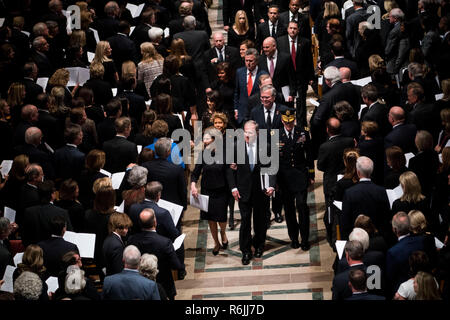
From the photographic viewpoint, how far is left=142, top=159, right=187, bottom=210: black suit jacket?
32.4 feet

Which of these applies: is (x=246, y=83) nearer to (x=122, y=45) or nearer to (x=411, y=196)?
(x=122, y=45)

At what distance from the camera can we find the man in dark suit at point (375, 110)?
10656 millimetres

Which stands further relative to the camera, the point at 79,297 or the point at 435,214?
the point at 435,214

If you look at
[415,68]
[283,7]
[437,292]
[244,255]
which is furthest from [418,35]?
[437,292]

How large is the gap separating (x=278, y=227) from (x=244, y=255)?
1037mm

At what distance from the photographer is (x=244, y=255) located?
10539 mm

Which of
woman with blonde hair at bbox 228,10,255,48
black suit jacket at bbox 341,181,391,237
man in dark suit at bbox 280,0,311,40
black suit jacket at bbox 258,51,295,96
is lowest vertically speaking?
black suit jacket at bbox 341,181,391,237

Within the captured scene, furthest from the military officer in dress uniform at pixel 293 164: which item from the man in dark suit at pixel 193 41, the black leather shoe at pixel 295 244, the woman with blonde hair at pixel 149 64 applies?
the man in dark suit at pixel 193 41

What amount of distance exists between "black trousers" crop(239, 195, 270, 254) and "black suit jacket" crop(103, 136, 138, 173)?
5.00 feet

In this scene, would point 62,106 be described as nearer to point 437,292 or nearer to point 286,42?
point 286,42

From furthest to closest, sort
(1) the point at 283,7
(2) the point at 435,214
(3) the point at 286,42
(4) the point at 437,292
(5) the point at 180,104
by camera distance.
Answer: (1) the point at 283,7, (3) the point at 286,42, (5) the point at 180,104, (2) the point at 435,214, (4) the point at 437,292

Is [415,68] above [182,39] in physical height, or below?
below

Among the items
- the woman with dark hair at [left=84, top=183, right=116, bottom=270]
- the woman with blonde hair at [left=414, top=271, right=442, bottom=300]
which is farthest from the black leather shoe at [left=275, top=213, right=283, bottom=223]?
the woman with blonde hair at [left=414, top=271, right=442, bottom=300]

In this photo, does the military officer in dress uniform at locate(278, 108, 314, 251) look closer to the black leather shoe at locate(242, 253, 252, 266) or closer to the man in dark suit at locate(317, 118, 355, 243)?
the man in dark suit at locate(317, 118, 355, 243)
